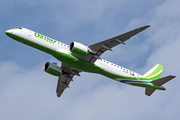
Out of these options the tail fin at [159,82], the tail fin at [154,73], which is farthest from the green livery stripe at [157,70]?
the tail fin at [159,82]

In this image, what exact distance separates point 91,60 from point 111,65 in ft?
13.8

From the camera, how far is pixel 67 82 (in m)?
54.9

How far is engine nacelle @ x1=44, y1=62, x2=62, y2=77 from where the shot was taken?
165 feet

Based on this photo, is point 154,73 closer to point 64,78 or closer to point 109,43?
point 109,43

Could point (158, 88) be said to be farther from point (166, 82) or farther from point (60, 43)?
point (60, 43)

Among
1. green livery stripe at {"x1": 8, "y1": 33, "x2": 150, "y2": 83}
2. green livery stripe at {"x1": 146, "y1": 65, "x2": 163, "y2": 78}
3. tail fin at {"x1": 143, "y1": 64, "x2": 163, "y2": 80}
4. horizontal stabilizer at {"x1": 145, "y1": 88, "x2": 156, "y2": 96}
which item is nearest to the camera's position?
green livery stripe at {"x1": 8, "y1": 33, "x2": 150, "y2": 83}

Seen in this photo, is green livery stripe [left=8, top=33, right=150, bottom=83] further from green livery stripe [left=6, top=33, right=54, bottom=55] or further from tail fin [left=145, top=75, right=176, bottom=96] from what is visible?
tail fin [left=145, top=75, right=176, bottom=96]

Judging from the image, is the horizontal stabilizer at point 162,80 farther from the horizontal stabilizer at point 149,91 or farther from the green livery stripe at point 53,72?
the green livery stripe at point 53,72

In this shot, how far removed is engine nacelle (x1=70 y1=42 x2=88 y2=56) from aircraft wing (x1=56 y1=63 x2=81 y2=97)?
9.15 m

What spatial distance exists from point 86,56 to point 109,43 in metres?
4.45

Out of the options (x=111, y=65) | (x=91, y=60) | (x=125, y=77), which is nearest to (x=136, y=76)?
(x=125, y=77)

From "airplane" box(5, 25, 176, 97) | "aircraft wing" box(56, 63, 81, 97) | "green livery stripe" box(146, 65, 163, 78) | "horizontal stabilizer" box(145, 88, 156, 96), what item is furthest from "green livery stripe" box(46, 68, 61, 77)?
"green livery stripe" box(146, 65, 163, 78)

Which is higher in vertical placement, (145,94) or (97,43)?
(97,43)

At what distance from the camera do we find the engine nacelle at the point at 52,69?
165 feet
